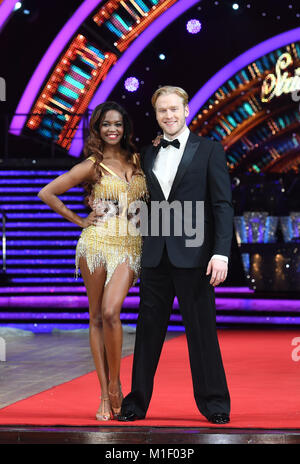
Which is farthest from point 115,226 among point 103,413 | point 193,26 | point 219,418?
point 193,26

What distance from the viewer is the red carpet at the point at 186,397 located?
4078 millimetres

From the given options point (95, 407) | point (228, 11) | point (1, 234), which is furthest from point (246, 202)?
point (95, 407)

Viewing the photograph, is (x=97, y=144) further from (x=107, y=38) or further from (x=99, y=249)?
(x=107, y=38)

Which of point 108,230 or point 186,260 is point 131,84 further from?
point 186,260

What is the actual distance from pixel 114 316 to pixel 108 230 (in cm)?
45


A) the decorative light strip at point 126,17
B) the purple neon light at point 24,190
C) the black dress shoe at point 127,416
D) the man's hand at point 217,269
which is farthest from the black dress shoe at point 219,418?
the decorative light strip at point 126,17

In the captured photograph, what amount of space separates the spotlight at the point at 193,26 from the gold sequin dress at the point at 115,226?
13820 millimetres

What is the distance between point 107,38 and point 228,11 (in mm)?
3056

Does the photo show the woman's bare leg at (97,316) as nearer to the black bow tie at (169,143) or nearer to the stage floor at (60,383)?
the stage floor at (60,383)

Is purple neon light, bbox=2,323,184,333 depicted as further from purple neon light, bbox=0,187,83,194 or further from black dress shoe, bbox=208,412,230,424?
black dress shoe, bbox=208,412,230,424

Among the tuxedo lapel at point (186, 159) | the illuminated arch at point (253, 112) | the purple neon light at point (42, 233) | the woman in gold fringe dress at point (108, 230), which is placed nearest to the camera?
the tuxedo lapel at point (186, 159)

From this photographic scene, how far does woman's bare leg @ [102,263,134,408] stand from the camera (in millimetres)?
4055

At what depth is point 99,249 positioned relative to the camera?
4148 millimetres

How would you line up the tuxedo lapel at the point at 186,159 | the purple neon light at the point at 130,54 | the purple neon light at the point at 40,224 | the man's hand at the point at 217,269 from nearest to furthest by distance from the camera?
the man's hand at the point at 217,269, the tuxedo lapel at the point at 186,159, the purple neon light at the point at 40,224, the purple neon light at the point at 130,54
